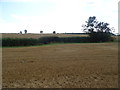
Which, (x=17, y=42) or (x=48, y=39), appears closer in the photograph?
(x=17, y=42)

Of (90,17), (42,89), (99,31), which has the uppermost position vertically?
(90,17)

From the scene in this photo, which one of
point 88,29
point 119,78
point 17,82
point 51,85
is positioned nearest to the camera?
point 51,85

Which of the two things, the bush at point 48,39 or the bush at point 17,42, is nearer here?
the bush at point 17,42

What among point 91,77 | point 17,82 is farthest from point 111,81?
point 17,82

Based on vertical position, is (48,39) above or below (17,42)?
above

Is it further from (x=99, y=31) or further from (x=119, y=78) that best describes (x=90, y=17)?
(x=119, y=78)

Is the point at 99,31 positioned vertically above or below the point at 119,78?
above

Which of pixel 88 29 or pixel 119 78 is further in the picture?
pixel 88 29

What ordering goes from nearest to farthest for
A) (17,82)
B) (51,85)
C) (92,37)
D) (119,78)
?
1. (51,85)
2. (17,82)
3. (119,78)
4. (92,37)

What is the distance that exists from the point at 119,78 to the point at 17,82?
4.11 metres

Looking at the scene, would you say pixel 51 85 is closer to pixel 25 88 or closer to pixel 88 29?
pixel 25 88

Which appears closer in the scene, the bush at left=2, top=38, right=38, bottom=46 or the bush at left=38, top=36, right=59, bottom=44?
the bush at left=2, top=38, right=38, bottom=46

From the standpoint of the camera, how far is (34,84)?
6668mm

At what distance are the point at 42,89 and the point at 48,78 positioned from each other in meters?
1.48
